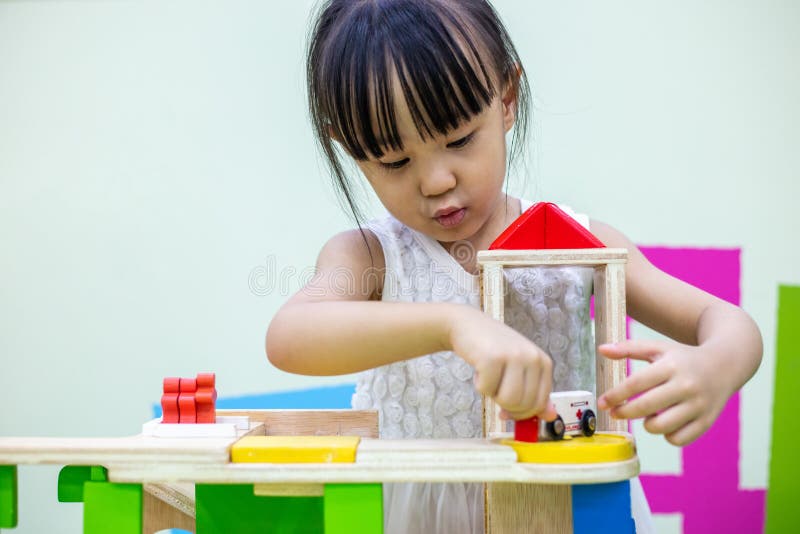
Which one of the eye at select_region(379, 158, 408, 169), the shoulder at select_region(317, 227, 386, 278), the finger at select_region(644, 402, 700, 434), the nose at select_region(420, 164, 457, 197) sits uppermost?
the eye at select_region(379, 158, 408, 169)

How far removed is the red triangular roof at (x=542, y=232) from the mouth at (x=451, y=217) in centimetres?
14

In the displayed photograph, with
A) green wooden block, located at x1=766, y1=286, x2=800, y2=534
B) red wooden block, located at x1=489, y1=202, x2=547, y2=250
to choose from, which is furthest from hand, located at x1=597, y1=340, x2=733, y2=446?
green wooden block, located at x1=766, y1=286, x2=800, y2=534

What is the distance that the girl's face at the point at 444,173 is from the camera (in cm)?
63

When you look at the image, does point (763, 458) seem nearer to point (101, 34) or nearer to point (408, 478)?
point (408, 478)

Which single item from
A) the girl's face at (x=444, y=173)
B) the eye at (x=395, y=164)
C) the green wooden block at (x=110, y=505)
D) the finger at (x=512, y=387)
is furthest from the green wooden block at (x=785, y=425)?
the green wooden block at (x=110, y=505)

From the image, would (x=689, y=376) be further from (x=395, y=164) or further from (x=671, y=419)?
(x=395, y=164)

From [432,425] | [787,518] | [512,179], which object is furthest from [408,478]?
[787,518]

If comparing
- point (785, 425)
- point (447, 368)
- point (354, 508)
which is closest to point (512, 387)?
point (354, 508)

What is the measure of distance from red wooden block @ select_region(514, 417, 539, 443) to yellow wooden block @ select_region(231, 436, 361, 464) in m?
0.10

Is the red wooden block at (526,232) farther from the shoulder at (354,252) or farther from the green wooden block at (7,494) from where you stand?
the green wooden block at (7,494)

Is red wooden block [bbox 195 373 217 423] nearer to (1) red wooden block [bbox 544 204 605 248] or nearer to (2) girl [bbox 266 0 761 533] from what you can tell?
(2) girl [bbox 266 0 761 533]

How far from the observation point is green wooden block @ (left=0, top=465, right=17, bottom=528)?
46cm

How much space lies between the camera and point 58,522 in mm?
1229

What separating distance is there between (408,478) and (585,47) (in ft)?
3.05
